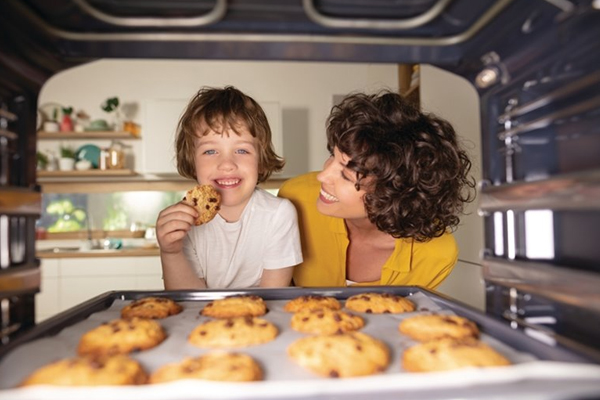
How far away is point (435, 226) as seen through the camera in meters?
1.47

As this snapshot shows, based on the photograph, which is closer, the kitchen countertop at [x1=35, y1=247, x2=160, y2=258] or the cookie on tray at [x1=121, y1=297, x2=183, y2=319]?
the cookie on tray at [x1=121, y1=297, x2=183, y2=319]

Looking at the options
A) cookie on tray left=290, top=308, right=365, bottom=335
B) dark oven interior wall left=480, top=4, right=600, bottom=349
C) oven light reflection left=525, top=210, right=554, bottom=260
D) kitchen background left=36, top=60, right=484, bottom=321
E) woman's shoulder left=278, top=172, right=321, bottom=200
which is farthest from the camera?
kitchen background left=36, top=60, right=484, bottom=321

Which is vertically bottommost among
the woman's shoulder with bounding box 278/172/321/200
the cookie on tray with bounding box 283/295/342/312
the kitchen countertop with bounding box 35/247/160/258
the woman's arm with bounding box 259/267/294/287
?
the kitchen countertop with bounding box 35/247/160/258

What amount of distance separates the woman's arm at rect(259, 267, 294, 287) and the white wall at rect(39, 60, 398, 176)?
2.97 meters

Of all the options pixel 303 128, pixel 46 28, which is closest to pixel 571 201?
pixel 46 28

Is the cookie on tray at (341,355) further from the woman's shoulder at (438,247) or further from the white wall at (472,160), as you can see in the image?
the white wall at (472,160)

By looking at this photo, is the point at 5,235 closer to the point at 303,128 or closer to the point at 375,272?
the point at 375,272

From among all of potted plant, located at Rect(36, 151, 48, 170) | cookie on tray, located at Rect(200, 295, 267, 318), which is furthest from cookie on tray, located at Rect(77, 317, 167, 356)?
potted plant, located at Rect(36, 151, 48, 170)

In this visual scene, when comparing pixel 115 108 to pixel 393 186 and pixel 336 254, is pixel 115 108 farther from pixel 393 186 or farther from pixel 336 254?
pixel 393 186

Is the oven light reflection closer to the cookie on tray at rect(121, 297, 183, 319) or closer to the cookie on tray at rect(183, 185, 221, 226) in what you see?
the cookie on tray at rect(121, 297, 183, 319)

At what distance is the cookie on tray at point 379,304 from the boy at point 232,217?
52cm

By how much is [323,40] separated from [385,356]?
466mm

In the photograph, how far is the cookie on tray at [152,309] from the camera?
0.84m

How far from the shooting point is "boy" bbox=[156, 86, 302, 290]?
1.43 meters
